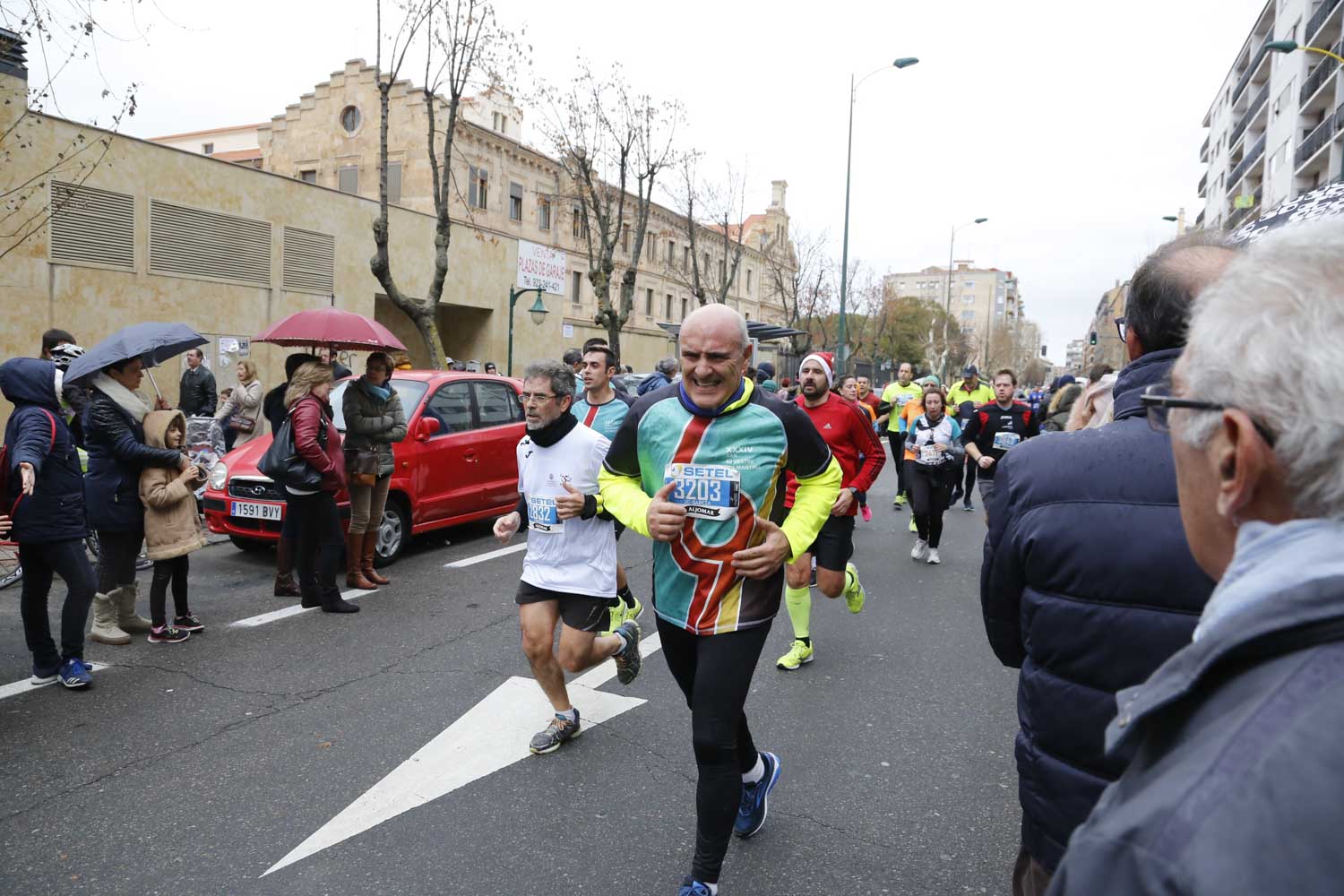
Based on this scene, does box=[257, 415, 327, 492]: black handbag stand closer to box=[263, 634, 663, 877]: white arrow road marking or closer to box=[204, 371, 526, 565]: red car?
box=[204, 371, 526, 565]: red car

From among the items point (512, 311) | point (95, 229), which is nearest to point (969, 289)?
point (512, 311)

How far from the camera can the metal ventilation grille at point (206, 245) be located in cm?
1875

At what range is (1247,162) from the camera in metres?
52.2

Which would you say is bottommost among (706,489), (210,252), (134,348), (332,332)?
(706,489)

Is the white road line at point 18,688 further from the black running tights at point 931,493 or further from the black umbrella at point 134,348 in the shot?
the black running tights at point 931,493

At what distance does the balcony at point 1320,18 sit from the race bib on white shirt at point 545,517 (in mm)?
Result: 43450

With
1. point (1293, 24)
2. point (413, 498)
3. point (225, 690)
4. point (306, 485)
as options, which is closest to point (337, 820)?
point (225, 690)

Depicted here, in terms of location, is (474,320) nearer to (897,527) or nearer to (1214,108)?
(897,527)

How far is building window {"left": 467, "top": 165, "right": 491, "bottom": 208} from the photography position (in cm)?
3588

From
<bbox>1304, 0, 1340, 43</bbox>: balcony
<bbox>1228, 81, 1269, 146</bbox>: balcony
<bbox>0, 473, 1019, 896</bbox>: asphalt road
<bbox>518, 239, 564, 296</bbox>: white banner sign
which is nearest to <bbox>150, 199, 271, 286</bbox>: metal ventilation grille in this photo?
<bbox>518, 239, 564, 296</bbox>: white banner sign

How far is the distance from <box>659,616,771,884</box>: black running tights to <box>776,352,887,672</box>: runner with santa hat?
2.54 metres

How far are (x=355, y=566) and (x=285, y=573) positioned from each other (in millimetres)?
556

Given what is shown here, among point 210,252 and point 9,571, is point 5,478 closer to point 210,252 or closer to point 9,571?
point 9,571

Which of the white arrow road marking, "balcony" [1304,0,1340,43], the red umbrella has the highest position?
"balcony" [1304,0,1340,43]
